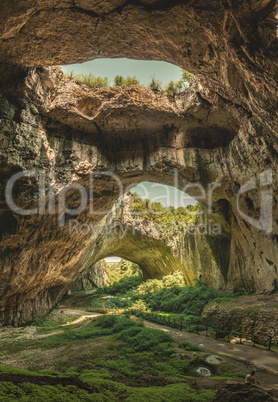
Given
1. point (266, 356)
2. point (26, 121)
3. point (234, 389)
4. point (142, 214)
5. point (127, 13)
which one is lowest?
point (266, 356)

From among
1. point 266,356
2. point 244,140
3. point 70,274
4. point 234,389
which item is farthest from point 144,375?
point 70,274

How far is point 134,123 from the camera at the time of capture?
12.8 m

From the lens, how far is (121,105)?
11.5m

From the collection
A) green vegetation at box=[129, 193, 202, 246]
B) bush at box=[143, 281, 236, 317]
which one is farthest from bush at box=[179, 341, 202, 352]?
green vegetation at box=[129, 193, 202, 246]

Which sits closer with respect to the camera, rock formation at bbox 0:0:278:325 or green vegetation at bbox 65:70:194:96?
rock formation at bbox 0:0:278:325

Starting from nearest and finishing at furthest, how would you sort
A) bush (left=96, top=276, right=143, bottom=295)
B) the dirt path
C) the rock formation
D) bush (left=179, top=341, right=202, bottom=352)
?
1. the rock formation
2. the dirt path
3. bush (left=179, top=341, right=202, bottom=352)
4. bush (left=96, top=276, right=143, bottom=295)

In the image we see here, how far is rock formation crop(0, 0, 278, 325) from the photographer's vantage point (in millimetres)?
5891

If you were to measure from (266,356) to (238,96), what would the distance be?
29.3 feet

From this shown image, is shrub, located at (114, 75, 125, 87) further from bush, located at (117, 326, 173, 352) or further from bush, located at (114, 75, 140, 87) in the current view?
bush, located at (117, 326, 173, 352)

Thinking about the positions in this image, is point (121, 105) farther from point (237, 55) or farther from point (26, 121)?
point (237, 55)

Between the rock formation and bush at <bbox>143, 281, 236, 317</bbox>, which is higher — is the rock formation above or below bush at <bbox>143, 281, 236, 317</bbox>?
above

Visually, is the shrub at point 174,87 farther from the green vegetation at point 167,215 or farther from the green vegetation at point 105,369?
the green vegetation at point 105,369

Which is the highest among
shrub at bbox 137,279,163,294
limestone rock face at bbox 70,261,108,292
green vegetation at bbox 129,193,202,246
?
green vegetation at bbox 129,193,202,246

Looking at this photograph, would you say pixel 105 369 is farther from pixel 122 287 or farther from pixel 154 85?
pixel 122 287
